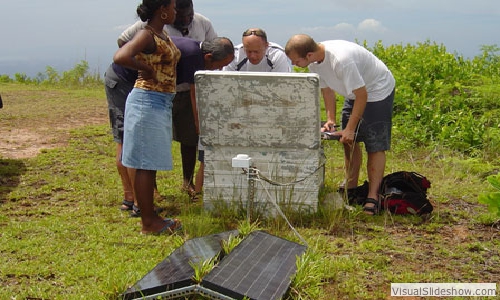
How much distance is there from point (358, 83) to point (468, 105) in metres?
4.94

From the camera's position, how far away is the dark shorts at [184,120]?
5.58 metres

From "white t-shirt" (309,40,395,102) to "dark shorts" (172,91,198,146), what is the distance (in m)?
1.19

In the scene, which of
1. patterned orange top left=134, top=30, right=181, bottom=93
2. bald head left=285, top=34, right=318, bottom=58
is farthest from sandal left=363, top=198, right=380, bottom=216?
patterned orange top left=134, top=30, right=181, bottom=93

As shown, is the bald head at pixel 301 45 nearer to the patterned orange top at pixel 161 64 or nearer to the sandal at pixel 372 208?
the patterned orange top at pixel 161 64

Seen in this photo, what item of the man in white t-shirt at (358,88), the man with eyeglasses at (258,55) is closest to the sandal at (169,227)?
the man in white t-shirt at (358,88)

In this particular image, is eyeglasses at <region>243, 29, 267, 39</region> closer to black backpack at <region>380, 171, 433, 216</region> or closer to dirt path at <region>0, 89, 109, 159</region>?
black backpack at <region>380, 171, 433, 216</region>

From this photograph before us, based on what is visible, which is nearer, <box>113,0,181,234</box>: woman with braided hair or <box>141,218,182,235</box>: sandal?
<box>113,0,181,234</box>: woman with braided hair

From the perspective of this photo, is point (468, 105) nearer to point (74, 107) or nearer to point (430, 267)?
point (430, 267)

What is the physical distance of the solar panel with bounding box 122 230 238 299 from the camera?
3477 mm

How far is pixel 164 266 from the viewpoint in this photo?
3.79 metres

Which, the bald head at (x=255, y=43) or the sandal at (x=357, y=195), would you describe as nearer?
the bald head at (x=255, y=43)

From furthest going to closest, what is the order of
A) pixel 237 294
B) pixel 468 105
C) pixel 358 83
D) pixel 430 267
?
pixel 468 105 → pixel 358 83 → pixel 430 267 → pixel 237 294

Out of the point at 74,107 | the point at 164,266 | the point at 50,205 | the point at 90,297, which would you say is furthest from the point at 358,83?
the point at 74,107

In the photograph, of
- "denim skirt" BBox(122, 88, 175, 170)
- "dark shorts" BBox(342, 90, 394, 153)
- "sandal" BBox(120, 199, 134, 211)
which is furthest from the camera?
"sandal" BBox(120, 199, 134, 211)
